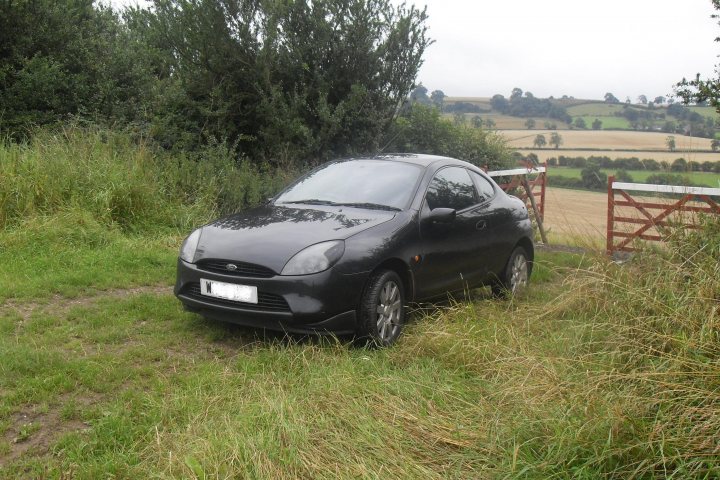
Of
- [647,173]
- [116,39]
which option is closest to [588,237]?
[647,173]

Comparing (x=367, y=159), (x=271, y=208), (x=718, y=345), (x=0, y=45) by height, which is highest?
(x=0, y=45)

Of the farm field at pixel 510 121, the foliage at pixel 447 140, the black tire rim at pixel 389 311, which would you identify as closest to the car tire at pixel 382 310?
the black tire rim at pixel 389 311

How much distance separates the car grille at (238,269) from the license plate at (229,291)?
9 centimetres

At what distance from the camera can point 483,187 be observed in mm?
7051

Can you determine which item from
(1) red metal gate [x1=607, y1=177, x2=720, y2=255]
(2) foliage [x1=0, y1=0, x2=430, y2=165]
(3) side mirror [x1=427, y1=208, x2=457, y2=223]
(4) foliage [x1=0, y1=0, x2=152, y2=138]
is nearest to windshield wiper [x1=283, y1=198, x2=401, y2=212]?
(3) side mirror [x1=427, y1=208, x2=457, y2=223]

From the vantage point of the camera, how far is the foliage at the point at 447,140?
60.8 ft

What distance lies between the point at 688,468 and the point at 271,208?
4.19m

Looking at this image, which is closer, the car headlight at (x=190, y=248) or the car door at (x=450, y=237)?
the car headlight at (x=190, y=248)

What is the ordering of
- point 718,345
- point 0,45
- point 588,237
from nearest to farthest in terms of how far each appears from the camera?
point 718,345 → point 588,237 → point 0,45

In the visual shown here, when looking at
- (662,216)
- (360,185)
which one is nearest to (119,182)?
(360,185)

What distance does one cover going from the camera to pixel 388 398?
153 inches

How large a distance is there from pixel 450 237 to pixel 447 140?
13700 millimetres

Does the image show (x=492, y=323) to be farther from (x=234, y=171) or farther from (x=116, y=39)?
(x=116, y=39)

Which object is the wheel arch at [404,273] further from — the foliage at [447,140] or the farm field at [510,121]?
the farm field at [510,121]
